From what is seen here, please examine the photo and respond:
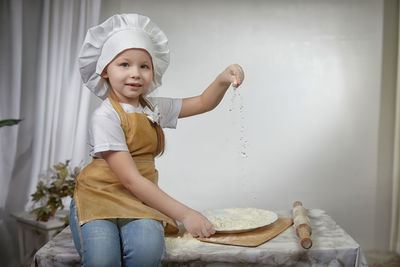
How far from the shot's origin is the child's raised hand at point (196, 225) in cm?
132

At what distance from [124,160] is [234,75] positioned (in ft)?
1.44

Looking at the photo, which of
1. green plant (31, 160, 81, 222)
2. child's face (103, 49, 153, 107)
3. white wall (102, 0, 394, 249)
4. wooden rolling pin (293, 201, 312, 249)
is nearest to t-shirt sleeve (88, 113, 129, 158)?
child's face (103, 49, 153, 107)

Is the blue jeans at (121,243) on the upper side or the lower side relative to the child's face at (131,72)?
lower

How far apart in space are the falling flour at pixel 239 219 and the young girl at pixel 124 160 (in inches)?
3.5

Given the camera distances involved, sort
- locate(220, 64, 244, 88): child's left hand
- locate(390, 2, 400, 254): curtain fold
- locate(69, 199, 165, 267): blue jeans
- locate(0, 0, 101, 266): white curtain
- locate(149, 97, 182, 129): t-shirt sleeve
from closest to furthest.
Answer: locate(69, 199, 165, 267): blue jeans
locate(220, 64, 244, 88): child's left hand
locate(149, 97, 182, 129): t-shirt sleeve
locate(0, 0, 101, 266): white curtain
locate(390, 2, 400, 254): curtain fold

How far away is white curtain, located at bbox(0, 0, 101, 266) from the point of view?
2.32m

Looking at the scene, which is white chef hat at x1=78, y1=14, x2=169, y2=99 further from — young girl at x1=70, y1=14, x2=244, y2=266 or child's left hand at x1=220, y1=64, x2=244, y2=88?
child's left hand at x1=220, y1=64, x2=244, y2=88

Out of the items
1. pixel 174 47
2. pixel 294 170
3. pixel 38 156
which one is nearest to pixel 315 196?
pixel 294 170

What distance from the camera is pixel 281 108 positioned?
2.66m

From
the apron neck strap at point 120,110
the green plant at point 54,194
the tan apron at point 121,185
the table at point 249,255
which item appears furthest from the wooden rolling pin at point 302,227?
the green plant at point 54,194

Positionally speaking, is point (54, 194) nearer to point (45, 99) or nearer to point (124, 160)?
point (45, 99)

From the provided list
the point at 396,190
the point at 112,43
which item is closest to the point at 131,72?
the point at 112,43

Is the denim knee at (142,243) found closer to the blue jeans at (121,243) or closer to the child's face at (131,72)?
the blue jeans at (121,243)

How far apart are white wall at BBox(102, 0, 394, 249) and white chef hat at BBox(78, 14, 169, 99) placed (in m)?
1.12
